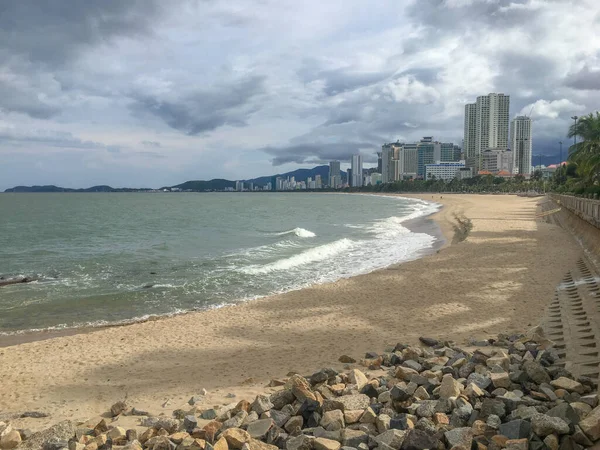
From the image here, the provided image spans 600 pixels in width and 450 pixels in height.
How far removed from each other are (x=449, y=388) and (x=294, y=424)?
1.76 meters

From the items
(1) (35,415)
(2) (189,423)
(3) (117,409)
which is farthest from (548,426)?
(1) (35,415)

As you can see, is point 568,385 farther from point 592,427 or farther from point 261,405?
point 261,405

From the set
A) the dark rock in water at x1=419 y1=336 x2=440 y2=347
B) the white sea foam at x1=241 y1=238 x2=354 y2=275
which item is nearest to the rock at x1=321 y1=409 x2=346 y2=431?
the dark rock in water at x1=419 y1=336 x2=440 y2=347

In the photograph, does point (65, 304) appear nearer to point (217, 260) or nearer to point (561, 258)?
point (217, 260)

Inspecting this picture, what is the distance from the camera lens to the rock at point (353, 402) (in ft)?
17.0

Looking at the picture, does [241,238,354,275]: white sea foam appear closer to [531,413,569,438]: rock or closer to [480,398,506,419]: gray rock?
[480,398,506,419]: gray rock

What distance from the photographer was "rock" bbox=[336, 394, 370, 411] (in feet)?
17.0

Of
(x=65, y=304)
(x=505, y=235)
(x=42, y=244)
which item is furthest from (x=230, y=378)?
(x=42, y=244)

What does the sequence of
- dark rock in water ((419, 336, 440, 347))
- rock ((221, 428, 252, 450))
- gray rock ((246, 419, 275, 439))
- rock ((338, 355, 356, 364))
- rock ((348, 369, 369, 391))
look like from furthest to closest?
dark rock in water ((419, 336, 440, 347)) → rock ((338, 355, 356, 364)) → rock ((348, 369, 369, 391)) → gray rock ((246, 419, 275, 439)) → rock ((221, 428, 252, 450))

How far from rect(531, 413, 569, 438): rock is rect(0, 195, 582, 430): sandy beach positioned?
3.95m

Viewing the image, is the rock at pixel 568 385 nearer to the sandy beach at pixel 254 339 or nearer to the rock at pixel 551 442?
the rock at pixel 551 442

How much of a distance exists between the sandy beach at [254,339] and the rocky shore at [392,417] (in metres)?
1.13

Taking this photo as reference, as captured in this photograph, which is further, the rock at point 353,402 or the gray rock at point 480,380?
the gray rock at point 480,380

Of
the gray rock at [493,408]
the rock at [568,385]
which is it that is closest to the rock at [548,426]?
the gray rock at [493,408]
